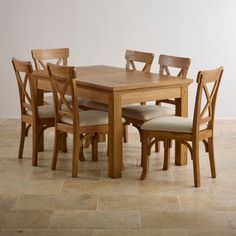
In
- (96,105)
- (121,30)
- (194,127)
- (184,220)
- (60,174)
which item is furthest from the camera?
(121,30)

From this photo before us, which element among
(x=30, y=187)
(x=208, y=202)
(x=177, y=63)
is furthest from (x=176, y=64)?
(x=30, y=187)

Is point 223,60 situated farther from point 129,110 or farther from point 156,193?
point 156,193

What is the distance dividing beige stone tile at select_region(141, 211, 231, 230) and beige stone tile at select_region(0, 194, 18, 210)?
2.87ft

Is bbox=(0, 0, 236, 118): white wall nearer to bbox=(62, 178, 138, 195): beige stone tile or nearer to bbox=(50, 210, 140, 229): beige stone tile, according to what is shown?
bbox=(62, 178, 138, 195): beige stone tile

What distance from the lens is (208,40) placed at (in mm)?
6957

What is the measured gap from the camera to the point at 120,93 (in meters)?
4.64

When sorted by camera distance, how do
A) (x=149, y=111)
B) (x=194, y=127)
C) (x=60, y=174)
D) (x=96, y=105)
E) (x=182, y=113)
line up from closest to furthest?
(x=194, y=127), (x=60, y=174), (x=182, y=113), (x=149, y=111), (x=96, y=105)

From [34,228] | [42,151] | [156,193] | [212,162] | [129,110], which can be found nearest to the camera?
[34,228]

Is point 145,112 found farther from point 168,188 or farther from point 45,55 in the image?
point 45,55

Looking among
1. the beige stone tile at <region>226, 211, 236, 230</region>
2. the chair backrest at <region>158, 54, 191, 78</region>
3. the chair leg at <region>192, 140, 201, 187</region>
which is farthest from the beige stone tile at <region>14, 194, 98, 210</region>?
the chair backrest at <region>158, 54, 191, 78</region>

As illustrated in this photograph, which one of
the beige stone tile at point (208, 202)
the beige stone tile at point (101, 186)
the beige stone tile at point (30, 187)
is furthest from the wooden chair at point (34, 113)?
the beige stone tile at point (208, 202)

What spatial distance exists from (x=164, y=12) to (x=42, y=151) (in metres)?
2.28

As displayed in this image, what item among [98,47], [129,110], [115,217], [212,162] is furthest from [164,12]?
[115,217]

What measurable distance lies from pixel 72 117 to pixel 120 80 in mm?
480
